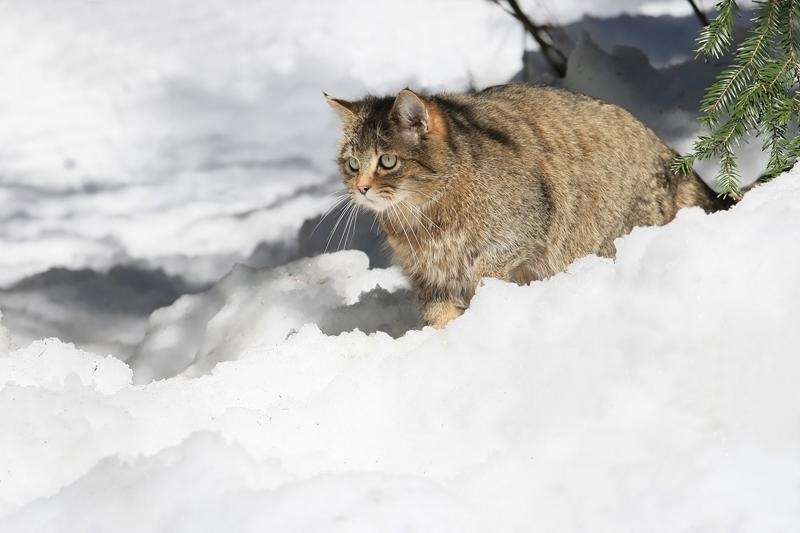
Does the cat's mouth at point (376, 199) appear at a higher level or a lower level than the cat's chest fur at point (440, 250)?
higher

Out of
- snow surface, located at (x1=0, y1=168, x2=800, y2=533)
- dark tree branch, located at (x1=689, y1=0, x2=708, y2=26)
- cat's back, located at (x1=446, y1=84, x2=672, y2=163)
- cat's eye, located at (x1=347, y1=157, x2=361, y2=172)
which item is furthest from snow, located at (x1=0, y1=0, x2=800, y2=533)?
cat's back, located at (x1=446, y1=84, x2=672, y2=163)

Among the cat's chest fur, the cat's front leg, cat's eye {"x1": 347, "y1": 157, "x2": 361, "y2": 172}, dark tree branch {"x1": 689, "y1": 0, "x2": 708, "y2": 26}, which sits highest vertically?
dark tree branch {"x1": 689, "y1": 0, "x2": 708, "y2": 26}

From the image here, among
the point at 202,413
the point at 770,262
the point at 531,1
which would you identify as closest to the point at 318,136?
the point at 531,1

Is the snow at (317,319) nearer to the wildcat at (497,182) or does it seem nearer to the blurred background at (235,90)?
the blurred background at (235,90)

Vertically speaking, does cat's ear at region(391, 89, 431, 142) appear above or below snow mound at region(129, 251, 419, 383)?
above

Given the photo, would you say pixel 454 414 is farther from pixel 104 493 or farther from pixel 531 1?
pixel 531 1

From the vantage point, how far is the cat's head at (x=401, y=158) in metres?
3.57

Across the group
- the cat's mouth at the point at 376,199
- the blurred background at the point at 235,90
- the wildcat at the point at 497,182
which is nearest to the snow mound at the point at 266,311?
the blurred background at the point at 235,90

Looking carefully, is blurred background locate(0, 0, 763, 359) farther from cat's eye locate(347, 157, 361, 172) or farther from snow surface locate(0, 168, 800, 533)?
snow surface locate(0, 168, 800, 533)

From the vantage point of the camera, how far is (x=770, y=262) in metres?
2.52

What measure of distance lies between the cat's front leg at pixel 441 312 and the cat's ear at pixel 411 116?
59 centimetres

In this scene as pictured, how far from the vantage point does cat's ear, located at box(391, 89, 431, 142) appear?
3531 mm

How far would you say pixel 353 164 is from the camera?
3670 millimetres

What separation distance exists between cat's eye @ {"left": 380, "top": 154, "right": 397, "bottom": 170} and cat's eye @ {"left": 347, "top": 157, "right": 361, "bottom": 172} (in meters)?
0.09
